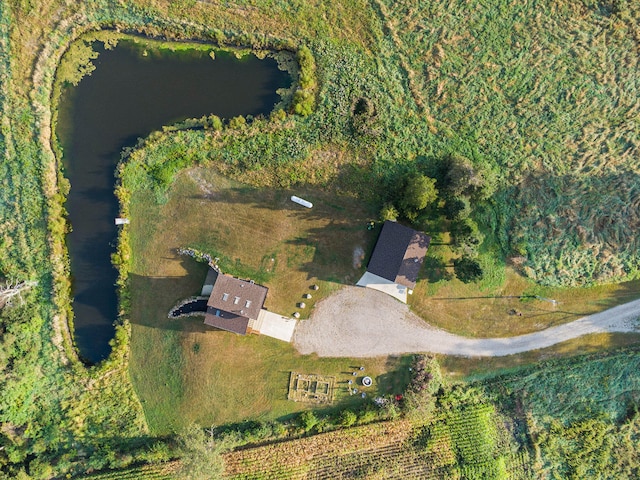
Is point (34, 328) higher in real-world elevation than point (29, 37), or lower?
lower

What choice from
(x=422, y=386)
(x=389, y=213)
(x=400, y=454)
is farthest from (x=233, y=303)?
(x=400, y=454)

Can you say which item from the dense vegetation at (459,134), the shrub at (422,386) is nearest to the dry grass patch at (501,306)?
A: the dense vegetation at (459,134)

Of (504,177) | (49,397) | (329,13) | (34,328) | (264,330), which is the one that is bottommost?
(49,397)

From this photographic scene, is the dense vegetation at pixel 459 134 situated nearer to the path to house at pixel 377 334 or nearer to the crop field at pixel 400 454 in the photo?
the crop field at pixel 400 454

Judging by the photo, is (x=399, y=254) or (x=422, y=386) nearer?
(x=399, y=254)

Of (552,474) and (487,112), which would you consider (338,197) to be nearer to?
(487,112)

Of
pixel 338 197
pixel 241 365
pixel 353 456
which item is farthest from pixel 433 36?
pixel 353 456

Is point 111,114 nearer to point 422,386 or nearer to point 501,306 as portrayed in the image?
point 422,386
